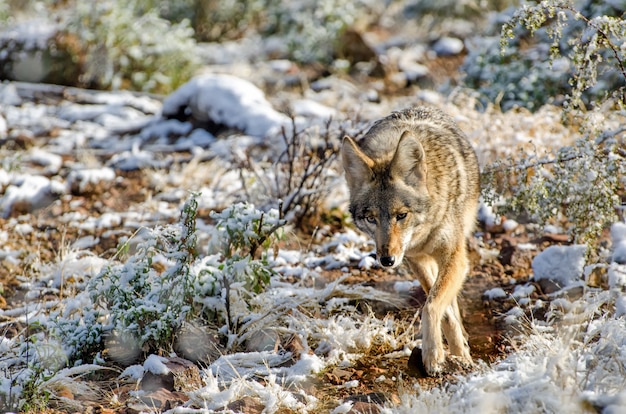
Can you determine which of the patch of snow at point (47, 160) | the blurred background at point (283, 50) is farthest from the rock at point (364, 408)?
the patch of snow at point (47, 160)

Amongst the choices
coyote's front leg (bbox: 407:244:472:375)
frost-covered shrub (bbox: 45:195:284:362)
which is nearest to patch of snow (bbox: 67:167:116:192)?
frost-covered shrub (bbox: 45:195:284:362)

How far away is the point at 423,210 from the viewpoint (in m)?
4.95

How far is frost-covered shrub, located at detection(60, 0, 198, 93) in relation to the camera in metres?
13.4

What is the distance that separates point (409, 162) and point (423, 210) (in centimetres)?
36

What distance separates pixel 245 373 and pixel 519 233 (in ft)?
12.5

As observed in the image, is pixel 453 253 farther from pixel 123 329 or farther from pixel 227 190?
pixel 227 190

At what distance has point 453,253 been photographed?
512 centimetres

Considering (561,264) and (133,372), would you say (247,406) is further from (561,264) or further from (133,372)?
(561,264)

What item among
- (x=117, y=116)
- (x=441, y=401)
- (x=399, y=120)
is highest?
(x=399, y=120)

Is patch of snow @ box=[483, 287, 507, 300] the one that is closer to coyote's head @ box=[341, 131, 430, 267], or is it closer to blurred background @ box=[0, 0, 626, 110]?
coyote's head @ box=[341, 131, 430, 267]

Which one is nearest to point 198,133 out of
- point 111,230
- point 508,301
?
point 111,230

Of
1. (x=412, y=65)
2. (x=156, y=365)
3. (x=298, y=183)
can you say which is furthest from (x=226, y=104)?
(x=156, y=365)

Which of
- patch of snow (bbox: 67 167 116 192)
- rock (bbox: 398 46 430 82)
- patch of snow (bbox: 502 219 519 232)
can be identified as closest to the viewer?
patch of snow (bbox: 502 219 519 232)

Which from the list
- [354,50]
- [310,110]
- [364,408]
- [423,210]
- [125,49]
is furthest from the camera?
[354,50]
